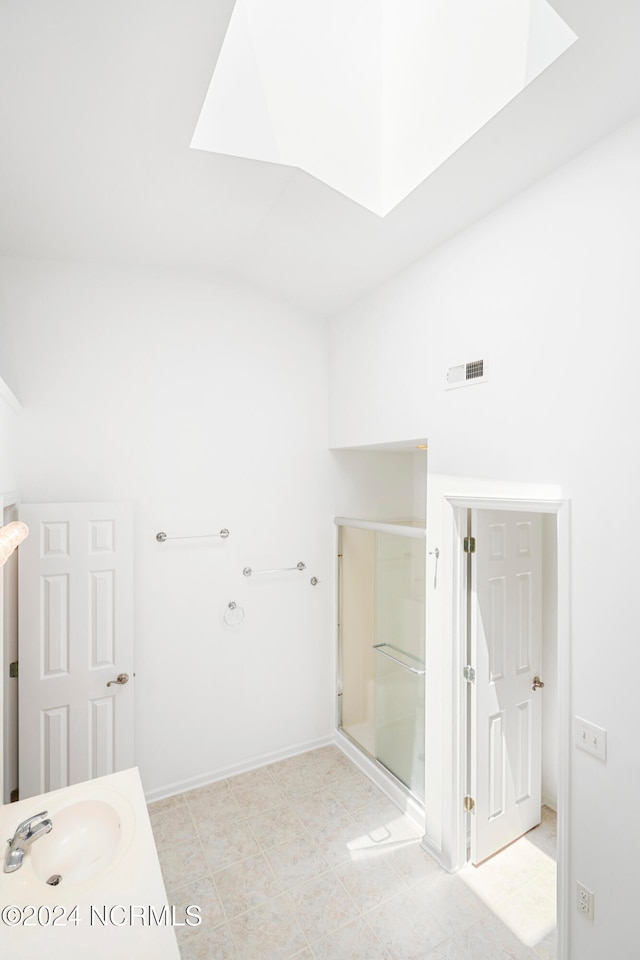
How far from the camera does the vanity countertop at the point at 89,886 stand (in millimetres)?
1056

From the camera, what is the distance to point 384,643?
3072 mm

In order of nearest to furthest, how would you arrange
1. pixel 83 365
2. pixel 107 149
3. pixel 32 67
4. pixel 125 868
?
pixel 125 868 < pixel 32 67 < pixel 107 149 < pixel 83 365

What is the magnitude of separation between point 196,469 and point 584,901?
2.66 metres

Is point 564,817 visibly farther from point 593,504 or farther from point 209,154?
point 209,154

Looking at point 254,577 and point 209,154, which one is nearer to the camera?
point 209,154


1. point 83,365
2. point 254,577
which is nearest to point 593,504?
point 254,577

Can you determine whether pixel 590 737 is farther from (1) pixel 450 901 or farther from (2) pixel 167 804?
(2) pixel 167 804

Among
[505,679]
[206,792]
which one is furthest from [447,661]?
[206,792]

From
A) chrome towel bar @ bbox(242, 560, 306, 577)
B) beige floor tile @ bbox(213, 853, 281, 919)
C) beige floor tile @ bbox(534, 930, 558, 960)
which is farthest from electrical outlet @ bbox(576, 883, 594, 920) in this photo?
chrome towel bar @ bbox(242, 560, 306, 577)

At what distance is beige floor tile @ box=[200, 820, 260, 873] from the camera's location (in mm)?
2318

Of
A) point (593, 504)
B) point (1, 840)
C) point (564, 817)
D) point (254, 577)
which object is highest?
point (593, 504)

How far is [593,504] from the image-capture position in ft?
5.27

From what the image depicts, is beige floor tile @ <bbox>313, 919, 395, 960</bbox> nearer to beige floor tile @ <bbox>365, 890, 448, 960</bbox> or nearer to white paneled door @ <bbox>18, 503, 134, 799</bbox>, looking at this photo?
beige floor tile @ <bbox>365, 890, 448, 960</bbox>

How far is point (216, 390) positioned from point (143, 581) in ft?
4.20
